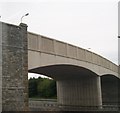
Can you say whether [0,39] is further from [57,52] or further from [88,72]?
[88,72]

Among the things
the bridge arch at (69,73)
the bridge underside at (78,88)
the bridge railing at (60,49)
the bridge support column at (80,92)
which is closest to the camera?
the bridge railing at (60,49)

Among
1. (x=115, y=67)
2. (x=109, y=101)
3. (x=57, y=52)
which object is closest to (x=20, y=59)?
(x=57, y=52)

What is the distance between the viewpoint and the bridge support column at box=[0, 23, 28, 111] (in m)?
20.2

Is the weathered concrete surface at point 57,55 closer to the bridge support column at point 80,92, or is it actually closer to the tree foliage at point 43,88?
the bridge support column at point 80,92

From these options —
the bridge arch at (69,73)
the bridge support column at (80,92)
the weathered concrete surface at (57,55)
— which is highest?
the weathered concrete surface at (57,55)

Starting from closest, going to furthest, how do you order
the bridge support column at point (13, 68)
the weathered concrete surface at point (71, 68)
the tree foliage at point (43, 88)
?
the bridge support column at point (13, 68) → the weathered concrete surface at point (71, 68) → the tree foliage at point (43, 88)

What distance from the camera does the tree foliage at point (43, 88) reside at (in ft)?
232

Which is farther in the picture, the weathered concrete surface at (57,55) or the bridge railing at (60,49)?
the bridge railing at (60,49)

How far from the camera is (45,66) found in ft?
89.1

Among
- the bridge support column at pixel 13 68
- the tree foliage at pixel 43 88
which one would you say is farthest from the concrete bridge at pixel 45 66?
the tree foliage at pixel 43 88

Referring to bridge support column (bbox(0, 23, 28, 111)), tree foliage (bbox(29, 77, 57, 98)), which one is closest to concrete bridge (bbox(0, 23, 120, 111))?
bridge support column (bbox(0, 23, 28, 111))

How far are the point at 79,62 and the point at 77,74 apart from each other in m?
6.44

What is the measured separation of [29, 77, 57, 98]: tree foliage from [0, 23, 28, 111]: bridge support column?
1915 inches

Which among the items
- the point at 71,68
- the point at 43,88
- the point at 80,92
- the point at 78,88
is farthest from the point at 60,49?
the point at 43,88
